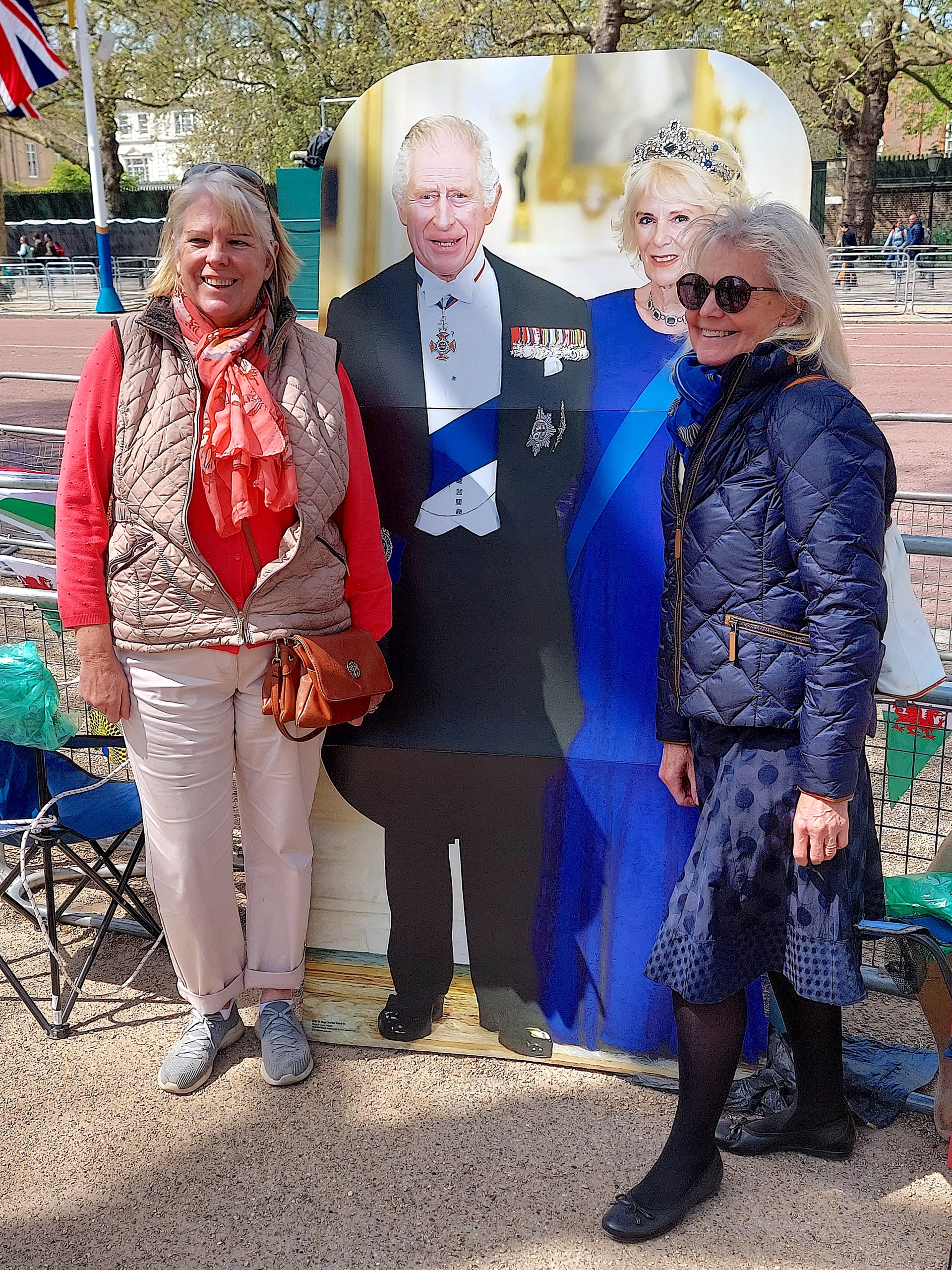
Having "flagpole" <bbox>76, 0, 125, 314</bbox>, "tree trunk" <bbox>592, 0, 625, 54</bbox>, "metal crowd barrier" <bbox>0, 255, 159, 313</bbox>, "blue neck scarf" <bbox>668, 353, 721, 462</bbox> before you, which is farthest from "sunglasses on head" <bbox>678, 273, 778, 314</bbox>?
"metal crowd barrier" <bbox>0, 255, 159, 313</bbox>

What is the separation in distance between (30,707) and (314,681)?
3.13 ft

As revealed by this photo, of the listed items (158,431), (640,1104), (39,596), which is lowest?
(640,1104)

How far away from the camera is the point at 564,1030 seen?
289 cm

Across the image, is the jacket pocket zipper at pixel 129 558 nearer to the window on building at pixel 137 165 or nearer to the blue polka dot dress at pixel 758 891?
the blue polka dot dress at pixel 758 891

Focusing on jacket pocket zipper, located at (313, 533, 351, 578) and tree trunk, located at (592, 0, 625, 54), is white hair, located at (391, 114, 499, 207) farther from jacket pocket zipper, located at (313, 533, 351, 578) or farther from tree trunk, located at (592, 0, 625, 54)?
tree trunk, located at (592, 0, 625, 54)

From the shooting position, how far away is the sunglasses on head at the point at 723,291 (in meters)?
2.12

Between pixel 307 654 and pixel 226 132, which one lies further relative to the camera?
pixel 226 132

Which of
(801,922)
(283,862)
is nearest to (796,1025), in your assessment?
(801,922)

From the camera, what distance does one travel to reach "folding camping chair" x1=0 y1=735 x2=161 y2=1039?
3057 millimetres

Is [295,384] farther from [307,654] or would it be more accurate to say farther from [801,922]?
[801,922]

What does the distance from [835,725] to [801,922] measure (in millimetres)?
425

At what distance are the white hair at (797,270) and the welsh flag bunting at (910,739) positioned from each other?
1.03 m

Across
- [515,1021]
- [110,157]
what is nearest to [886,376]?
[515,1021]

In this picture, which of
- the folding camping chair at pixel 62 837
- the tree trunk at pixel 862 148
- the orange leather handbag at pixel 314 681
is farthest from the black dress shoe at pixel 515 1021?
the tree trunk at pixel 862 148
